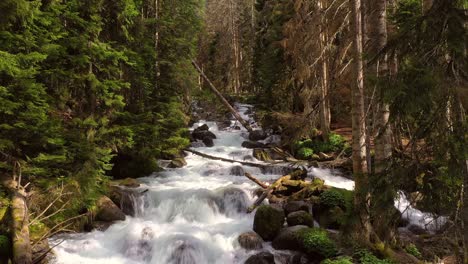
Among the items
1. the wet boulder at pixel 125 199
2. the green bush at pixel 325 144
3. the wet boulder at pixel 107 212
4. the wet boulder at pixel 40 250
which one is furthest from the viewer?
the green bush at pixel 325 144

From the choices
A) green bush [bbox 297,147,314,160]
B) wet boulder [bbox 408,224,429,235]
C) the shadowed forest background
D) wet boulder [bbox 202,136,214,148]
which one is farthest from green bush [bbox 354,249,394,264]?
wet boulder [bbox 202,136,214,148]

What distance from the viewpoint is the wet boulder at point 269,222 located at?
37.0 feet

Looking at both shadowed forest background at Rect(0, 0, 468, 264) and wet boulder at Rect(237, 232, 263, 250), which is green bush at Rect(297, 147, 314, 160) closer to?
shadowed forest background at Rect(0, 0, 468, 264)

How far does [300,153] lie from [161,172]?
26.5ft

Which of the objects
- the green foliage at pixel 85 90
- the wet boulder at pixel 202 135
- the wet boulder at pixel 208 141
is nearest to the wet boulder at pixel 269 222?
the green foliage at pixel 85 90

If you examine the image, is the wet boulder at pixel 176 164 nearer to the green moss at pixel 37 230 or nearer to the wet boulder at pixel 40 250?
the green moss at pixel 37 230

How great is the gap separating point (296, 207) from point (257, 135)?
533 inches

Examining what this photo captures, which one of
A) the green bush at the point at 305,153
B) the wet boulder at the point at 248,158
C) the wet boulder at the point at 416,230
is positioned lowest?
the wet boulder at the point at 416,230

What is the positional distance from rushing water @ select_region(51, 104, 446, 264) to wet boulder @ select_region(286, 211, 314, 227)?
120 centimetres

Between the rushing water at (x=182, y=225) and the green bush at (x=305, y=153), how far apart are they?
244 cm

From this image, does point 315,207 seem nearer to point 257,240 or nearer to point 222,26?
point 257,240

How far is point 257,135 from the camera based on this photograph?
1013 inches

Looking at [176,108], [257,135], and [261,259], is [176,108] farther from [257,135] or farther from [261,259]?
[261,259]

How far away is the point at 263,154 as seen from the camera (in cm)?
2083
